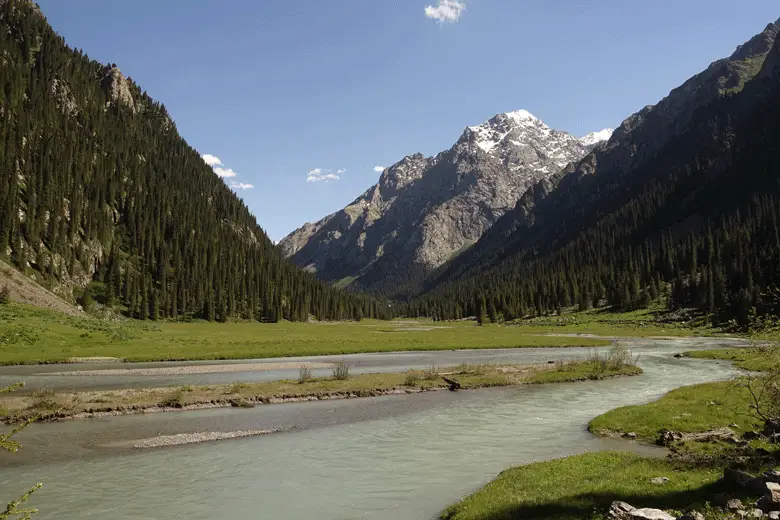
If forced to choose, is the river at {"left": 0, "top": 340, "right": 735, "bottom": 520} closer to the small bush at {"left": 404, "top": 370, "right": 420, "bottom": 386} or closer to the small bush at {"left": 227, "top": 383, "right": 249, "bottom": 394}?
the small bush at {"left": 227, "top": 383, "right": 249, "bottom": 394}

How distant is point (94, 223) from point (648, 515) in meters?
167

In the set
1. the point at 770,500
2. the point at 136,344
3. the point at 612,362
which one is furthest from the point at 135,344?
the point at 770,500

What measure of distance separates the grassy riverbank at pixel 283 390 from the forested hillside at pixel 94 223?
96954mm

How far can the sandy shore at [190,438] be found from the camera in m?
25.8

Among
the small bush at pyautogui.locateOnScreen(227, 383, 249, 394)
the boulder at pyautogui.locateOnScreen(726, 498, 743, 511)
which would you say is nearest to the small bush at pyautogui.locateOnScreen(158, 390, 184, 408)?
the small bush at pyautogui.locateOnScreen(227, 383, 249, 394)

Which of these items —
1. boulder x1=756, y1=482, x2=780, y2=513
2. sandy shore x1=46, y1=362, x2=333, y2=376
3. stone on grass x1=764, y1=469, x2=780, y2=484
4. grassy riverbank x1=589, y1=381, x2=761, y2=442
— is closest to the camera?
boulder x1=756, y1=482, x2=780, y2=513

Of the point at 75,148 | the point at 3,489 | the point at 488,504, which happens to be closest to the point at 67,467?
the point at 3,489

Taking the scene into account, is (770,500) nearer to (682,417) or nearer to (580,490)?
(580,490)

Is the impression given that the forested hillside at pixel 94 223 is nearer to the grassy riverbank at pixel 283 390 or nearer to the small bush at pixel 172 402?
the grassy riverbank at pixel 283 390

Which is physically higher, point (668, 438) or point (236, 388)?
point (236, 388)

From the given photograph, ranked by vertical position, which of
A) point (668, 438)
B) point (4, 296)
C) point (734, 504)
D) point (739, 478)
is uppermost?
point (4, 296)

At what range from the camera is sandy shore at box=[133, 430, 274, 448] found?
84.7 feet

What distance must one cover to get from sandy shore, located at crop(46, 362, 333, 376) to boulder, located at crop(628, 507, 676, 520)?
47864 mm

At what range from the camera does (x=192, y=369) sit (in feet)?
178
